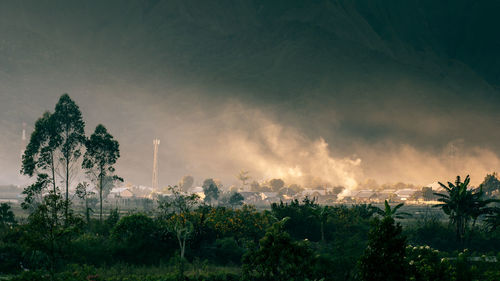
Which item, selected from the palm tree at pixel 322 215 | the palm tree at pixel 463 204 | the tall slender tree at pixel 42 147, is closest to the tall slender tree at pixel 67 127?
the tall slender tree at pixel 42 147

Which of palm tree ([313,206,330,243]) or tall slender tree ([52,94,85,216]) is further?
tall slender tree ([52,94,85,216])

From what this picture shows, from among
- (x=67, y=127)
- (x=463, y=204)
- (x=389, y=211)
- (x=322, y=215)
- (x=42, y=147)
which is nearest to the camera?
(x=389, y=211)

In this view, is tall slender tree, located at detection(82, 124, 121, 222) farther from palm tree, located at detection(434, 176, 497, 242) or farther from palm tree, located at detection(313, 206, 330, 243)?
palm tree, located at detection(434, 176, 497, 242)

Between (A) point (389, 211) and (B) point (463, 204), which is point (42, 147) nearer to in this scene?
(A) point (389, 211)

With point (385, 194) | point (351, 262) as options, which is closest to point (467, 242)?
point (351, 262)

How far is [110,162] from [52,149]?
728cm

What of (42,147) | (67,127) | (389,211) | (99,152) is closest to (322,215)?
(389,211)

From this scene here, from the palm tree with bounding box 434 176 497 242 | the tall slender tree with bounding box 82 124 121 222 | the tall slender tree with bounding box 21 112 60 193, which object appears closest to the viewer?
the palm tree with bounding box 434 176 497 242

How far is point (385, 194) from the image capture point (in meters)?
200

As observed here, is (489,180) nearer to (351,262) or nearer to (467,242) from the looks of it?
(467,242)

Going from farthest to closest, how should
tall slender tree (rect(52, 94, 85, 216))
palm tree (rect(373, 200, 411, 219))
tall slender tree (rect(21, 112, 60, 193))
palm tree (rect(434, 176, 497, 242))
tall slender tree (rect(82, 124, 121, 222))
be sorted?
tall slender tree (rect(82, 124, 121, 222)), tall slender tree (rect(52, 94, 85, 216)), tall slender tree (rect(21, 112, 60, 193)), palm tree (rect(434, 176, 497, 242)), palm tree (rect(373, 200, 411, 219))

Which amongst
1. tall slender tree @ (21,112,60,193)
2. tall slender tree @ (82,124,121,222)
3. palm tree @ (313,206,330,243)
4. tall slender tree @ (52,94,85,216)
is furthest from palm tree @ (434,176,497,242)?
tall slender tree @ (21,112,60,193)

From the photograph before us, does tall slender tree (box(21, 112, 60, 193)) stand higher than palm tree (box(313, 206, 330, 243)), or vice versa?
tall slender tree (box(21, 112, 60, 193))

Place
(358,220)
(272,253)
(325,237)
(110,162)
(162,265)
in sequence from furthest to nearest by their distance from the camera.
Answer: (110,162) < (358,220) < (325,237) < (162,265) < (272,253)
